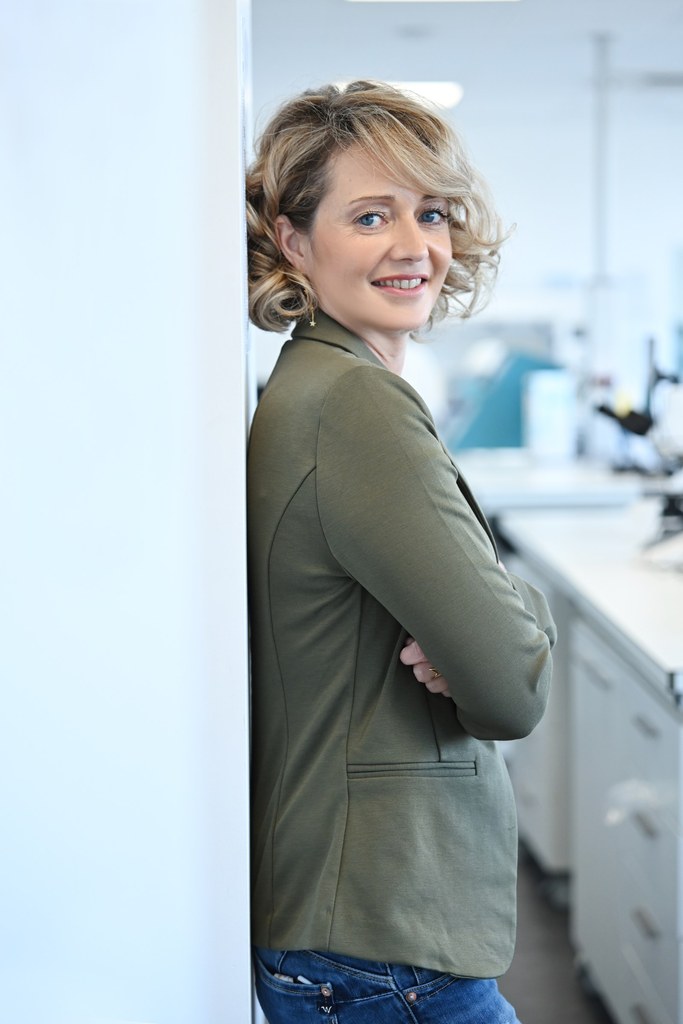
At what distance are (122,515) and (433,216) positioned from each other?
465 mm

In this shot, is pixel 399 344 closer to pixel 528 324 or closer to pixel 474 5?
pixel 474 5

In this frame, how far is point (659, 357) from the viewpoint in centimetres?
566

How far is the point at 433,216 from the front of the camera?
120cm

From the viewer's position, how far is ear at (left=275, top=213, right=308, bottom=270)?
3.89 ft

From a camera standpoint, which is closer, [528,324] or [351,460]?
[351,460]

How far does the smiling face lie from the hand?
330 mm

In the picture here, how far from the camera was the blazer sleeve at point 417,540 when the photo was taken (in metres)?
0.96

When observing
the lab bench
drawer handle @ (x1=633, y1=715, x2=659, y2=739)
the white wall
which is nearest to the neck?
the white wall

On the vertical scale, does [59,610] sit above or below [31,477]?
below

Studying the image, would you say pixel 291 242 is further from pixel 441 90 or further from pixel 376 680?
pixel 441 90

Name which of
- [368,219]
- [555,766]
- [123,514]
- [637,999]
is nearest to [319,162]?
[368,219]

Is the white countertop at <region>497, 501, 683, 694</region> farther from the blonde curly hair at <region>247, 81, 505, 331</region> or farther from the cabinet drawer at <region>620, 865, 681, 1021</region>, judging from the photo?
the blonde curly hair at <region>247, 81, 505, 331</region>

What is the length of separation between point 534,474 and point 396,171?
10.8ft

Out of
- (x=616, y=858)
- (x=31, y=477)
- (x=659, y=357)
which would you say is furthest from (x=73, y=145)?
(x=659, y=357)
